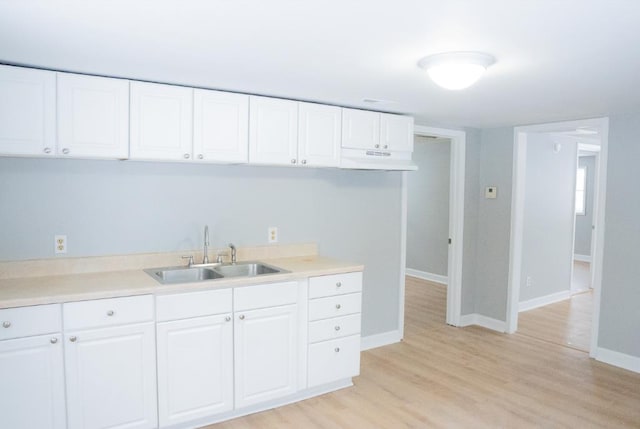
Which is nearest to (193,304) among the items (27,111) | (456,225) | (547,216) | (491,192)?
(27,111)

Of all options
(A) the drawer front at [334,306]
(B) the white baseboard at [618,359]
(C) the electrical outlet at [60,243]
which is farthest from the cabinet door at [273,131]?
(B) the white baseboard at [618,359]

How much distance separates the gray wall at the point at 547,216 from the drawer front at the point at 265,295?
3600mm

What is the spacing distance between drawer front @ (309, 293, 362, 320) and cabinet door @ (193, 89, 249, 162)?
1144 mm

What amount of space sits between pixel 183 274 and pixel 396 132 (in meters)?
2.09

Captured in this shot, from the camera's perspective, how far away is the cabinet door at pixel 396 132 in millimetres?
3834

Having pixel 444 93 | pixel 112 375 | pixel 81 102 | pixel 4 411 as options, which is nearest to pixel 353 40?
pixel 444 93

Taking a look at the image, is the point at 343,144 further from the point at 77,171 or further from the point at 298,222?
the point at 77,171

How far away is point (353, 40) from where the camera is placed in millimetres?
2098

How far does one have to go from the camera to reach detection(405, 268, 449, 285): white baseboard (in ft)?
23.3

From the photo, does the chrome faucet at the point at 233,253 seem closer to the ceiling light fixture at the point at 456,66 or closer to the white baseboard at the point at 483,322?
the ceiling light fixture at the point at 456,66

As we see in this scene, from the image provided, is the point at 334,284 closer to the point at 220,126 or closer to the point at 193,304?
the point at 193,304

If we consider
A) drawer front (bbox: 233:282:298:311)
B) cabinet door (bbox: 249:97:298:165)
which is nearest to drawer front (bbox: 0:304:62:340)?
drawer front (bbox: 233:282:298:311)

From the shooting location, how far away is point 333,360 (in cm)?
338

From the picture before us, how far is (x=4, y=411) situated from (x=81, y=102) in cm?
169
